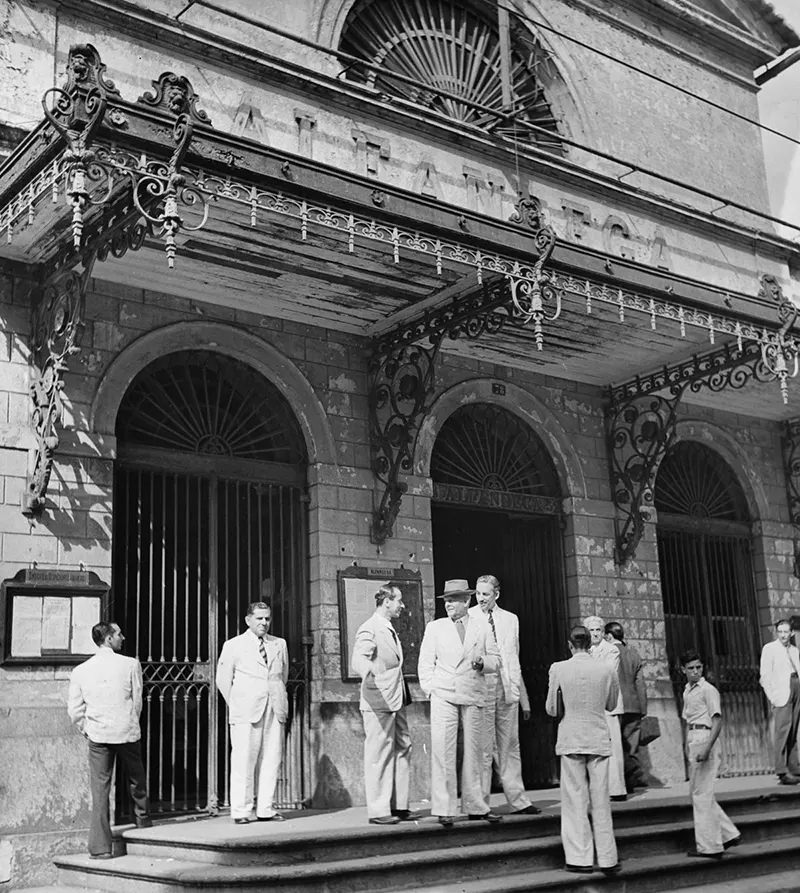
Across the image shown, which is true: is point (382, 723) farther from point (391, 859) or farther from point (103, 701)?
point (103, 701)

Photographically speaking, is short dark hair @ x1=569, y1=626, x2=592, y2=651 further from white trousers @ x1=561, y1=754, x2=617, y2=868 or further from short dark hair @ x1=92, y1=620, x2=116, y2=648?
short dark hair @ x1=92, y1=620, x2=116, y2=648

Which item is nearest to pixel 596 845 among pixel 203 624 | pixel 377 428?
pixel 203 624

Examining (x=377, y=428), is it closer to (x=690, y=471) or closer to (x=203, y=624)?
Result: (x=203, y=624)

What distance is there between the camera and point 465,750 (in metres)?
8.87

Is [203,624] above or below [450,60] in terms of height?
below

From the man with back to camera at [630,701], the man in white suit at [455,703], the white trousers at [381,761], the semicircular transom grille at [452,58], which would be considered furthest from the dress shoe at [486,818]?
the semicircular transom grille at [452,58]

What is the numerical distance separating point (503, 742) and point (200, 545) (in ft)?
10.8

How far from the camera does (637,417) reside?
1401 centimetres

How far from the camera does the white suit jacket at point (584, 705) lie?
8.34 meters

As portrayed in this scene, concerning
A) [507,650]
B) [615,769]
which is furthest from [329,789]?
[615,769]

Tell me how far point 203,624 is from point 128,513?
122cm

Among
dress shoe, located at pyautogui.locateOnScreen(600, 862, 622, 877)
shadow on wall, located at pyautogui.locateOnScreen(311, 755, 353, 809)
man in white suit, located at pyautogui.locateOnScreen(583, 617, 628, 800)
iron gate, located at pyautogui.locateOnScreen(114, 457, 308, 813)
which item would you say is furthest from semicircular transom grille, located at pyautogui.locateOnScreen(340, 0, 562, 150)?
dress shoe, located at pyautogui.locateOnScreen(600, 862, 622, 877)

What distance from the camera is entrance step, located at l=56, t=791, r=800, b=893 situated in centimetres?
761

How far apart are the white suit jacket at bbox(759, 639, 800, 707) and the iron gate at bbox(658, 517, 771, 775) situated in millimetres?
1989
